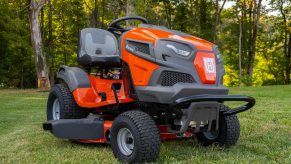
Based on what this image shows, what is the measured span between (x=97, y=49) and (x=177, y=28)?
29316 millimetres

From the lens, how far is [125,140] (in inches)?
169

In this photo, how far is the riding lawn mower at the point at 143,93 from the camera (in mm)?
3973

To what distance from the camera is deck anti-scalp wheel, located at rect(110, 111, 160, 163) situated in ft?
12.9

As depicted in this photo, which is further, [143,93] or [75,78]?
[75,78]

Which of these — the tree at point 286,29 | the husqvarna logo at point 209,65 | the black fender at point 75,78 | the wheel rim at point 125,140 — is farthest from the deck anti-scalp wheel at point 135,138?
the tree at point 286,29

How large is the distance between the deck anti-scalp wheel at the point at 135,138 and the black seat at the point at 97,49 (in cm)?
102

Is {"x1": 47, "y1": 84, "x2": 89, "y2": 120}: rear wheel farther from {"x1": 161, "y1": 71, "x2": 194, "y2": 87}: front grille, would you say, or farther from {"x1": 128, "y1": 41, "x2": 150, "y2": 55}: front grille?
{"x1": 161, "y1": 71, "x2": 194, "y2": 87}: front grille

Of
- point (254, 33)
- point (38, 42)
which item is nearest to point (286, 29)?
point (254, 33)

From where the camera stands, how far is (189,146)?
4969 mm

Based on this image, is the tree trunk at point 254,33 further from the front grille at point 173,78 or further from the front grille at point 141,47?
the front grille at point 173,78

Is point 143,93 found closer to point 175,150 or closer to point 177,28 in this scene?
point 175,150

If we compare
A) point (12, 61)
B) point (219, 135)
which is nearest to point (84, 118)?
point (219, 135)

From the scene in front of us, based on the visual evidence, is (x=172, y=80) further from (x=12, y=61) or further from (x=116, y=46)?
(x=12, y=61)

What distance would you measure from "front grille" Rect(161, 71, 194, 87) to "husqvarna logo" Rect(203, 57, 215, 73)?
0.69 ft
